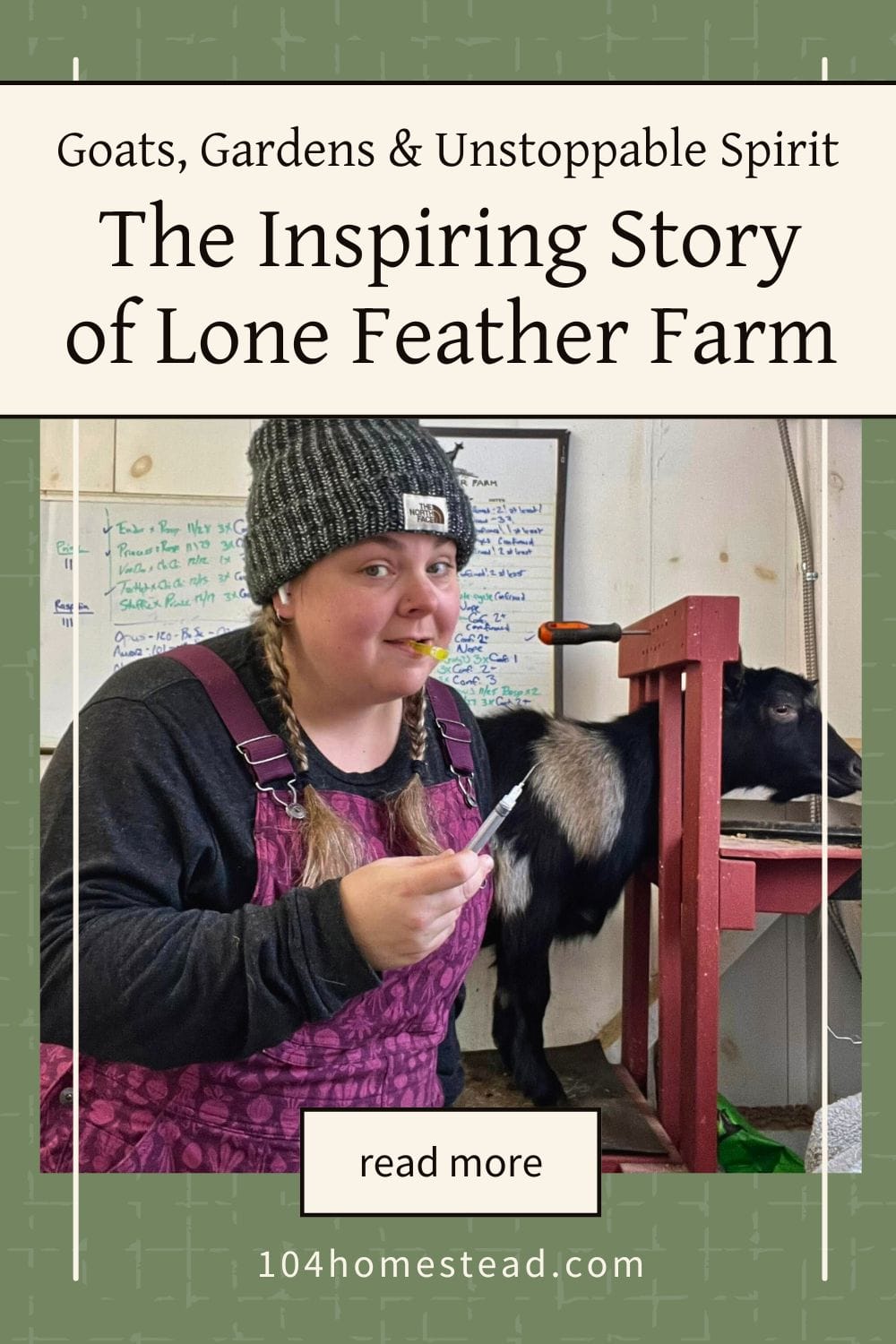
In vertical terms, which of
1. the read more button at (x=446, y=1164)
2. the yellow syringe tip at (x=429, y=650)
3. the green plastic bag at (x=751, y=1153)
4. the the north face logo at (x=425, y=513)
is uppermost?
the the north face logo at (x=425, y=513)

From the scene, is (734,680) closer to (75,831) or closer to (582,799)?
(582,799)

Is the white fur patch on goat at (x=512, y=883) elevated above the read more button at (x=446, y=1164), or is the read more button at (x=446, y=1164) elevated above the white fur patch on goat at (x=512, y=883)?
the white fur patch on goat at (x=512, y=883)

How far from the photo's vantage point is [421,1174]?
1139 millimetres

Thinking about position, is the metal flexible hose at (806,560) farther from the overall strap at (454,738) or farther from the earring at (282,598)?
the earring at (282,598)

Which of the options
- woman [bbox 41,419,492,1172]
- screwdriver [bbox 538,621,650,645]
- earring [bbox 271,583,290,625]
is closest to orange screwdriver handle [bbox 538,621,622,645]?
screwdriver [bbox 538,621,650,645]

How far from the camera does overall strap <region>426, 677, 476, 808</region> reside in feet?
4.18

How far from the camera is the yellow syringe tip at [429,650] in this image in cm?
113

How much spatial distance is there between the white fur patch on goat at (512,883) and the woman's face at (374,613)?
36 cm

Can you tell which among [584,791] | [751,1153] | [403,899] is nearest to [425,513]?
[403,899]

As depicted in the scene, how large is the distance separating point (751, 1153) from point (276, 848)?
0.75m

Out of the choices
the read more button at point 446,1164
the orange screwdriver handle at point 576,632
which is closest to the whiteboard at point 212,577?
the orange screwdriver handle at point 576,632

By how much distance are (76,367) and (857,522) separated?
89cm

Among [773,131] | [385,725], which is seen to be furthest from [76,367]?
[773,131]

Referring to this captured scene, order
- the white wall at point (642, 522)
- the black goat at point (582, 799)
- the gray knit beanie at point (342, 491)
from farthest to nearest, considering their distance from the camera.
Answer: the black goat at point (582, 799) < the white wall at point (642, 522) < the gray knit beanie at point (342, 491)
